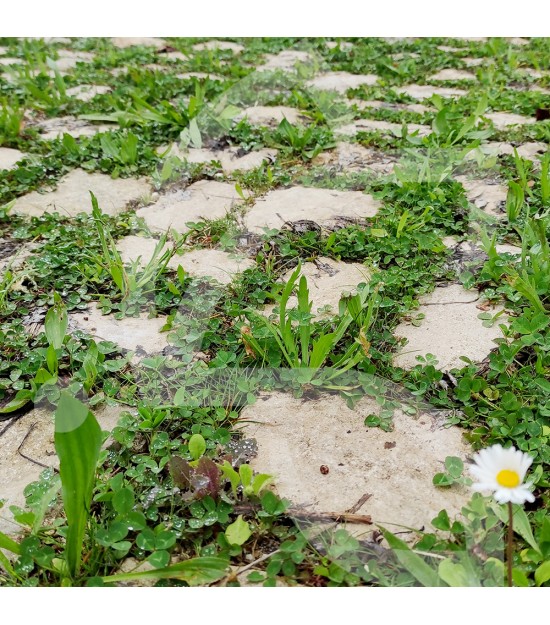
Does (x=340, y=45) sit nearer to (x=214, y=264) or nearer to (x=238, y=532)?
(x=214, y=264)

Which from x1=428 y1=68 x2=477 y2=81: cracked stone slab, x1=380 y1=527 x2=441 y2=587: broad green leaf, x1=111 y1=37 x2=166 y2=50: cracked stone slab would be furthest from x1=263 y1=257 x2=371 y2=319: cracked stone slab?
x1=111 y1=37 x2=166 y2=50: cracked stone slab

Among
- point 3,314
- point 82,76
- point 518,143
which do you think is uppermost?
point 82,76

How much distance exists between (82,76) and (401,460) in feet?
12.5

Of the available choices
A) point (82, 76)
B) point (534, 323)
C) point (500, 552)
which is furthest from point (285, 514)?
point (82, 76)

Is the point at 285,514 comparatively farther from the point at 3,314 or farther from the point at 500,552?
the point at 3,314

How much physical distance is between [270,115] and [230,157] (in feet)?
1.99

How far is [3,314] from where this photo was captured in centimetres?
198

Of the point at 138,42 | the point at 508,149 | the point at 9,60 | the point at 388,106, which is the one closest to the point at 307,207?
the point at 508,149

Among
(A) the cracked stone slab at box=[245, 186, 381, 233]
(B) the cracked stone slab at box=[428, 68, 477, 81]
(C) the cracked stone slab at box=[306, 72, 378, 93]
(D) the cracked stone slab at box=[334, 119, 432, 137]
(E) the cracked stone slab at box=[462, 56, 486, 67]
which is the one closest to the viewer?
(A) the cracked stone slab at box=[245, 186, 381, 233]

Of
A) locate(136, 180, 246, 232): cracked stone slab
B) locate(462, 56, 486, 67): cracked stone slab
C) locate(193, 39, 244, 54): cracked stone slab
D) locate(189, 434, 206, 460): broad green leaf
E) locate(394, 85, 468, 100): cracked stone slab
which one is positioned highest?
locate(193, 39, 244, 54): cracked stone slab

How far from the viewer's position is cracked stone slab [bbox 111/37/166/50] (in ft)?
16.7

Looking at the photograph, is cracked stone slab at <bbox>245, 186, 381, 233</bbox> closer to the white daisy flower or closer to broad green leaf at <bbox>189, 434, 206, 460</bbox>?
broad green leaf at <bbox>189, 434, 206, 460</bbox>

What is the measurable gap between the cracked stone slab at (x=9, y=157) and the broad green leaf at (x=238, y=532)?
2.32 meters

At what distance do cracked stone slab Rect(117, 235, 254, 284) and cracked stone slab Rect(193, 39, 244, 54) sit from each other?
3.11 meters
